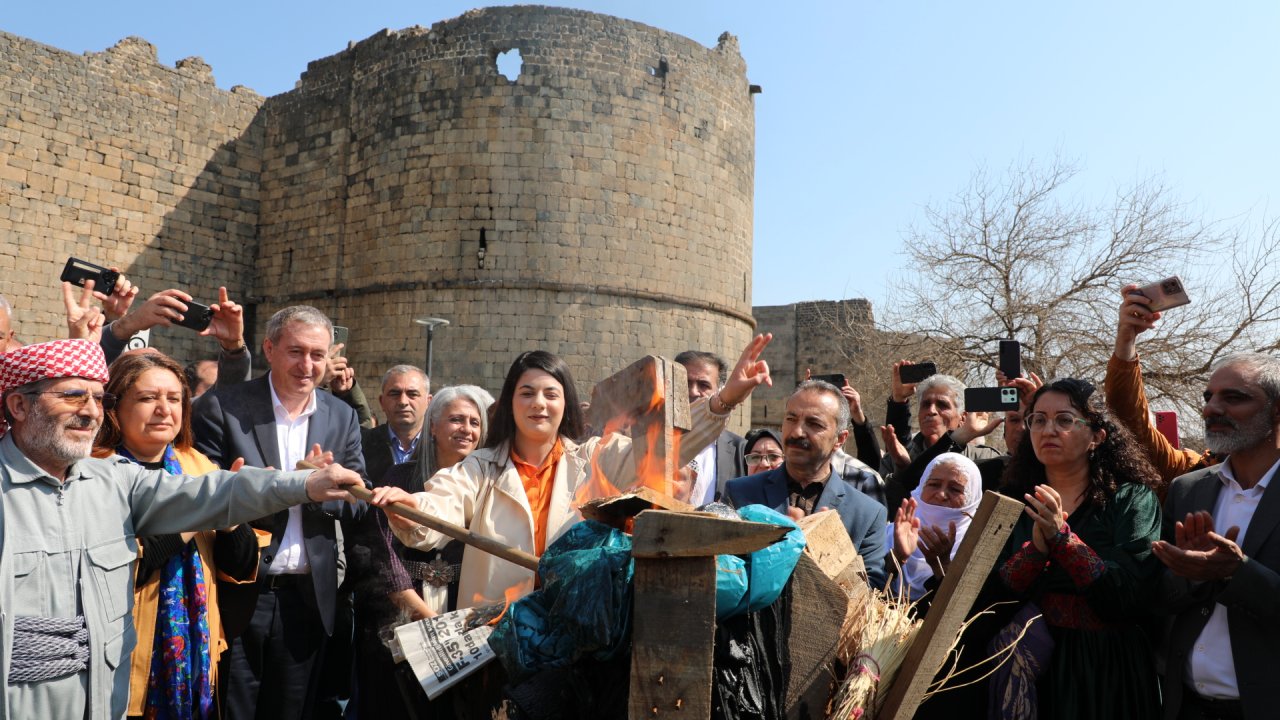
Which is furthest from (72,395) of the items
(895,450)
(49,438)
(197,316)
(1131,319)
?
(895,450)

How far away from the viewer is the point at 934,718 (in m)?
3.26

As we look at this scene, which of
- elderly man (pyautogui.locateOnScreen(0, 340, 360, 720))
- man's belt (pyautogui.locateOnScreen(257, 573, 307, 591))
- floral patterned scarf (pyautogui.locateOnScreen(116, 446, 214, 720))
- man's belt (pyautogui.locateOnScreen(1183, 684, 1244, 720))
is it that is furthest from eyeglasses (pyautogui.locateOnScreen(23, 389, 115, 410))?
man's belt (pyautogui.locateOnScreen(1183, 684, 1244, 720))

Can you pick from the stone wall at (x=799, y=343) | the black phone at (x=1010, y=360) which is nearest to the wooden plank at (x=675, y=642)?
the black phone at (x=1010, y=360)

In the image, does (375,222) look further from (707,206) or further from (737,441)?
(737,441)

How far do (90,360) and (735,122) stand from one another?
17974 millimetres

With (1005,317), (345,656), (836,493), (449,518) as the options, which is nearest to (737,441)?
(836,493)

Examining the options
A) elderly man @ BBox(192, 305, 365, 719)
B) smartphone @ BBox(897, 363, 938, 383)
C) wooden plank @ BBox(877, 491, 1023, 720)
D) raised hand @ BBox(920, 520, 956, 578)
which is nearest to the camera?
wooden plank @ BBox(877, 491, 1023, 720)

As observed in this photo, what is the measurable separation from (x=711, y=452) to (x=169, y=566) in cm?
304

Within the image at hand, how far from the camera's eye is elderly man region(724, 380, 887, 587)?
3943 millimetres

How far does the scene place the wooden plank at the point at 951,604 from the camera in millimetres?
2439

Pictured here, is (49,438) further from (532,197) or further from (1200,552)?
(532,197)

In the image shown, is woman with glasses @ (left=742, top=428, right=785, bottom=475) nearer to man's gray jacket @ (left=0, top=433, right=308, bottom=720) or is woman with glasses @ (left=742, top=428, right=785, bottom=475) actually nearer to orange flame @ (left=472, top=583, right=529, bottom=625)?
orange flame @ (left=472, top=583, right=529, bottom=625)

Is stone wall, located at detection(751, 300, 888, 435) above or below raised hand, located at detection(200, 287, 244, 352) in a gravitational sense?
above

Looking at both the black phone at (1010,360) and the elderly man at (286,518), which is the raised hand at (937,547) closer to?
the black phone at (1010,360)
